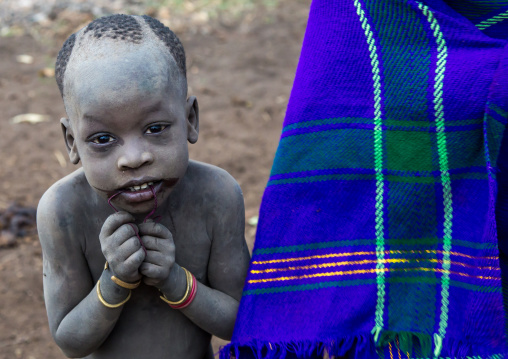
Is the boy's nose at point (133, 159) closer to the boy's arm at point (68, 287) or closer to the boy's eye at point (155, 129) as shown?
the boy's eye at point (155, 129)

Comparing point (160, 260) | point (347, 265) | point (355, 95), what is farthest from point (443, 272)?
point (160, 260)

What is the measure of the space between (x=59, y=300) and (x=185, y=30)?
16.1 feet

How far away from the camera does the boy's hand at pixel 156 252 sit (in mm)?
1666

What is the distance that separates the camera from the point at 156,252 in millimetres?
1680

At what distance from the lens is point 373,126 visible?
189 cm

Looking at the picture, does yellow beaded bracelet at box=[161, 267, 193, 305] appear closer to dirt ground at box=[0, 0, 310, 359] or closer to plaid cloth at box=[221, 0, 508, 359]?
plaid cloth at box=[221, 0, 508, 359]

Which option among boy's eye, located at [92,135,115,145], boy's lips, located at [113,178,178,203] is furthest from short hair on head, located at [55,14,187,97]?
boy's lips, located at [113,178,178,203]

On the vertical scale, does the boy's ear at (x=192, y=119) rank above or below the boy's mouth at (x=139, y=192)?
above

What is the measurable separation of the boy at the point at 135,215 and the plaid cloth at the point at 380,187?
140mm

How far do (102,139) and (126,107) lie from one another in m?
0.10

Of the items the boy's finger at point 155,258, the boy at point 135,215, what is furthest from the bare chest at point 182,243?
the boy's finger at point 155,258

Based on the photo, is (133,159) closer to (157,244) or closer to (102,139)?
(102,139)

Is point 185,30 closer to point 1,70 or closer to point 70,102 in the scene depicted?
point 1,70

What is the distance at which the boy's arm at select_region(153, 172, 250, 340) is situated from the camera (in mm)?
1896
